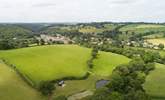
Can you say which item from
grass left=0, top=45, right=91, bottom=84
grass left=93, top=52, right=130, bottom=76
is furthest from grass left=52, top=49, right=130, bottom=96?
grass left=0, top=45, right=91, bottom=84

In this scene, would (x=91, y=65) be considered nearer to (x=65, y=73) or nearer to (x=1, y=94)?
(x=65, y=73)

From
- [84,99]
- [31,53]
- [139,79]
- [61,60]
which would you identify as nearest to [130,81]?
[139,79]

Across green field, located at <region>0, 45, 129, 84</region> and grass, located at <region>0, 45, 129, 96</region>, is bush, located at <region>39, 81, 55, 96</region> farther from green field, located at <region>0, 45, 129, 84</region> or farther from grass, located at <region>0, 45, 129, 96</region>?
green field, located at <region>0, 45, 129, 84</region>

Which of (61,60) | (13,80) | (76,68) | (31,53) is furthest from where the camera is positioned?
(31,53)

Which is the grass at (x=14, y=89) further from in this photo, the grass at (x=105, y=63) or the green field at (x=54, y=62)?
the grass at (x=105, y=63)

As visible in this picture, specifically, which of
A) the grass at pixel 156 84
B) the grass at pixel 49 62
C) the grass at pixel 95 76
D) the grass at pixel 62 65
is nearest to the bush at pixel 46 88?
the grass at pixel 95 76

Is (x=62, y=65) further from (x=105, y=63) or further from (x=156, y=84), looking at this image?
(x=156, y=84)
